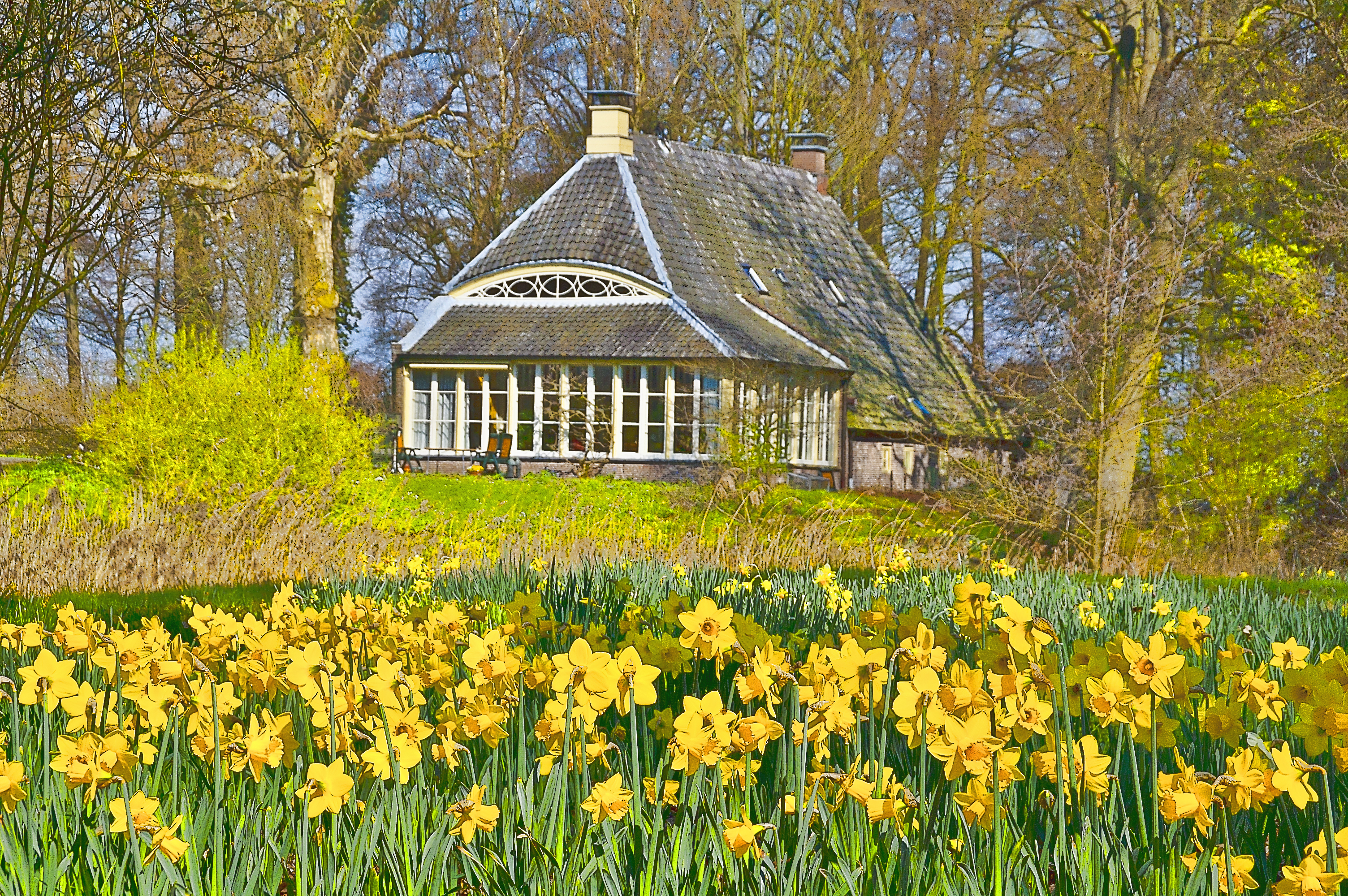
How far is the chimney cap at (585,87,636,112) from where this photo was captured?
25.5 m

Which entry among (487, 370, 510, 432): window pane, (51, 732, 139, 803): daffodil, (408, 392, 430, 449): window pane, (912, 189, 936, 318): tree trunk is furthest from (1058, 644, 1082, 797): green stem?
(912, 189, 936, 318): tree trunk

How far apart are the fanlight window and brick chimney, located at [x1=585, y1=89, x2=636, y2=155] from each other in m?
2.61

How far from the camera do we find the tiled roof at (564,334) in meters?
22.7

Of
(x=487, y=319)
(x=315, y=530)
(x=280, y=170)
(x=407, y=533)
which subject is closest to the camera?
(x=315, y=530)

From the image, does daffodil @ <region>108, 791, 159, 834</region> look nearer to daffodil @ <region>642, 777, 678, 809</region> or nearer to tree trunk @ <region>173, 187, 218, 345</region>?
daffodil @ <region>642, 777, 678, 809</region>

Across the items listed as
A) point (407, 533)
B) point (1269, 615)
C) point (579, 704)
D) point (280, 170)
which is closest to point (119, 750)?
point (579, 704)

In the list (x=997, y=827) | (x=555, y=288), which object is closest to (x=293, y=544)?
(x=997, y=827)

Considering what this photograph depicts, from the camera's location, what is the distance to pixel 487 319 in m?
24.4

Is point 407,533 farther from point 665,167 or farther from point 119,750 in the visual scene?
point 665,167

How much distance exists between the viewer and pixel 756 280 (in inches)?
1006

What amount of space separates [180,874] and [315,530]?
8.79 meters

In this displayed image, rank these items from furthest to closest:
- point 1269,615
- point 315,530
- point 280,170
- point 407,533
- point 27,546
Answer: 1. point 280,170
2. point 407,533
3. point 315,530
4. point 27,546
5. point 1269,615

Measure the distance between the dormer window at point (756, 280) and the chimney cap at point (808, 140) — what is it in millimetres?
4248

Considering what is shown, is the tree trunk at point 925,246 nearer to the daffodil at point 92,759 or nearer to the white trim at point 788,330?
the white trim at point 788,330
